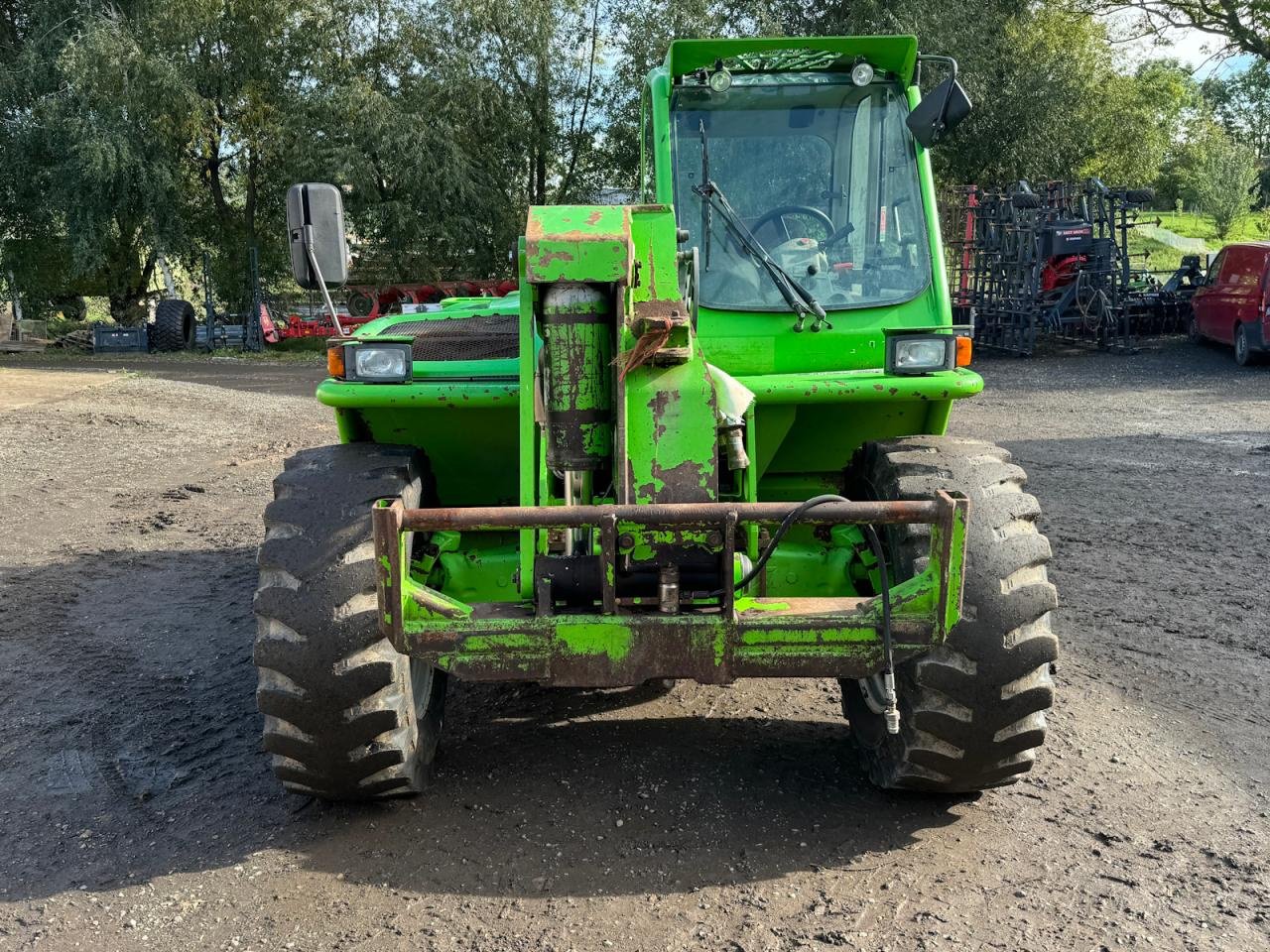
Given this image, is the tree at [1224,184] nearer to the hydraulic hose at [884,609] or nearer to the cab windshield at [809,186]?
the cab windshield at [809,186]

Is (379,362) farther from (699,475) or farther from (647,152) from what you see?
(647,152)

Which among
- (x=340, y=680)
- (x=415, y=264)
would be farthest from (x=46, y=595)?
(x=415, y=264)

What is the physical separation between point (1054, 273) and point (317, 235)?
55.3ft

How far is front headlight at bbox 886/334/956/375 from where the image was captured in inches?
154

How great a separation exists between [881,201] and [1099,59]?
24.1 m

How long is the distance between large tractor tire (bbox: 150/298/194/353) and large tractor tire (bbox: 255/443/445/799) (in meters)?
20.0

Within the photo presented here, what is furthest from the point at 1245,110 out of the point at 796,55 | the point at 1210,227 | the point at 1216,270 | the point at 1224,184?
the point at 796,55

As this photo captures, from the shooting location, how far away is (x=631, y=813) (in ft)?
12.2

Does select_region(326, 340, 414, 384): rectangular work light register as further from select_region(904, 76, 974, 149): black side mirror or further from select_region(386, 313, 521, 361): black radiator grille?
select_region(904, 76, 974, 149): black side mirror

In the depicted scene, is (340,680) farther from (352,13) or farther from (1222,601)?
(352,13)

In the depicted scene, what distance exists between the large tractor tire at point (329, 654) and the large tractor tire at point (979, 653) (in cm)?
160

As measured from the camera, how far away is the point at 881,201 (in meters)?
4.66

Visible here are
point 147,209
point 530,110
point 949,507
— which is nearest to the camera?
point 949,507

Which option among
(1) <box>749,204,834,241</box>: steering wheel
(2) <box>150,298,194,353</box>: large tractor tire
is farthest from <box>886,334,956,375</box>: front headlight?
(2) <box>150,298,194,353</box>: large tractor tire
